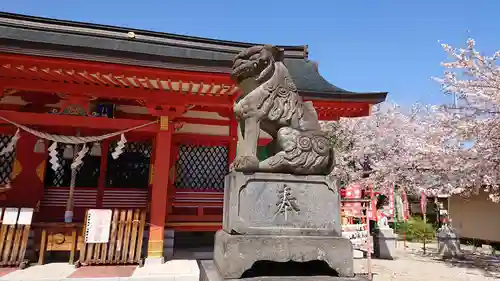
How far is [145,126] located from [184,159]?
5.99 ft

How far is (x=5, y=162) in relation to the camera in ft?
25.0

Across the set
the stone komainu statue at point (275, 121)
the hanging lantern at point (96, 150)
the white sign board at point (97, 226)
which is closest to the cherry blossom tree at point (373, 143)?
the hanging lantern at point (96, 150)

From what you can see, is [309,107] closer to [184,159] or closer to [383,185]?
[184,159]

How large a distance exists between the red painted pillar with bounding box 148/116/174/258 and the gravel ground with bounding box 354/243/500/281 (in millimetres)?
4610

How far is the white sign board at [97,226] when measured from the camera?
20.8 ft

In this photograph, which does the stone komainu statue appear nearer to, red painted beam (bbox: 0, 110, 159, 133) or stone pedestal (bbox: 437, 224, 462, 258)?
red painted beam (bbox: 0, 110, 159, 133)

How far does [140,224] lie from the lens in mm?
6738

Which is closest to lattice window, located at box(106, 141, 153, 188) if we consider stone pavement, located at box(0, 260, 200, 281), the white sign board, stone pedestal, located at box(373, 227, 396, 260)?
the white sign board

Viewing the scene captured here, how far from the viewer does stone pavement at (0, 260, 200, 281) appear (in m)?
5.58

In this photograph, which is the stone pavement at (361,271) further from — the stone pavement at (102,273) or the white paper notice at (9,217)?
the white paper notice at (9,217)

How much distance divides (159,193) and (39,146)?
3.34 metres

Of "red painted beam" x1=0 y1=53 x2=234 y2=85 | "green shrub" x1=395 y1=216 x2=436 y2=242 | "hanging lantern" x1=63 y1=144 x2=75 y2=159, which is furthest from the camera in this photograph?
"green shrub" x1=395 y1=216 x2=436 y2=242

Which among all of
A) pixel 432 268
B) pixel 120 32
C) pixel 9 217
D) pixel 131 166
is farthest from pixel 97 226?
pixel 432 268

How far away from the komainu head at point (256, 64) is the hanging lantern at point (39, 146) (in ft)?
21.8
